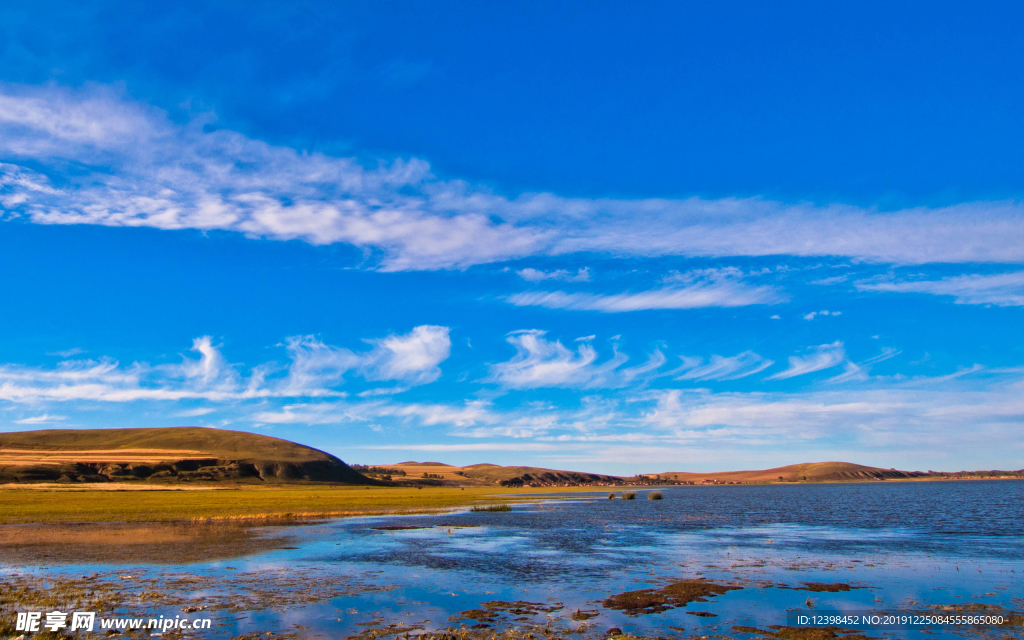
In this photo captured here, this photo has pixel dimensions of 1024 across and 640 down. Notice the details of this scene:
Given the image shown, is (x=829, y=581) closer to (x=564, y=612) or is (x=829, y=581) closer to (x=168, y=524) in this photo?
(x=564, y=612)

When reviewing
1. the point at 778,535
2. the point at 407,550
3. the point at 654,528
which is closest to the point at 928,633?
the point at 407,550

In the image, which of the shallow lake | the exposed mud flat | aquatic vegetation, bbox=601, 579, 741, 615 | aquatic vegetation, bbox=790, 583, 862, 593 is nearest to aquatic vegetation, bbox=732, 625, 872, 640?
the shallow lake

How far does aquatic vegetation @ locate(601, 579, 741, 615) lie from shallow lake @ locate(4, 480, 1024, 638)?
437 millimetres

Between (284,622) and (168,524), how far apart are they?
53390 millimetres

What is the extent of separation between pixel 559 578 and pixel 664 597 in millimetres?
7596

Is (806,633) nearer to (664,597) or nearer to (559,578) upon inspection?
(664,597)

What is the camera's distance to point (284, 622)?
23.6 meters

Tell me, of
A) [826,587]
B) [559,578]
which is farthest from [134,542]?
[826,587]

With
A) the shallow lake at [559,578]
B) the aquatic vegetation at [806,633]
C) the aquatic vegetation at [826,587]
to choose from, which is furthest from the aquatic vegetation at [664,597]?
the aquatic vegetation at [806,633]

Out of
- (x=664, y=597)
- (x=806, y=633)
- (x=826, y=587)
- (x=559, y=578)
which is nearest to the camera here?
(x=806, y=633)

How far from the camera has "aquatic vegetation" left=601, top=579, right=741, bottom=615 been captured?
26.5m

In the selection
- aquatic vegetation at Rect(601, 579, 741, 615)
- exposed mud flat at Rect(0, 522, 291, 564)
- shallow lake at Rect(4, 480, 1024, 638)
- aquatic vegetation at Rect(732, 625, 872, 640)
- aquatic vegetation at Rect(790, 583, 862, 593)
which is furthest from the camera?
exposed mud flat at Rect(0, 522, 291, 564)

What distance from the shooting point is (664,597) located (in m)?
28.5

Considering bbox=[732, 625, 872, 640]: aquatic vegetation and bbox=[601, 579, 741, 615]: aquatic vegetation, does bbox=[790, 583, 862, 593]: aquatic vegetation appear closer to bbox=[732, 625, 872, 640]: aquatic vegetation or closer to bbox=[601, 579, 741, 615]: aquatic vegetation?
bbox=[601, 579, 741, 615]: aquatic vegetation
